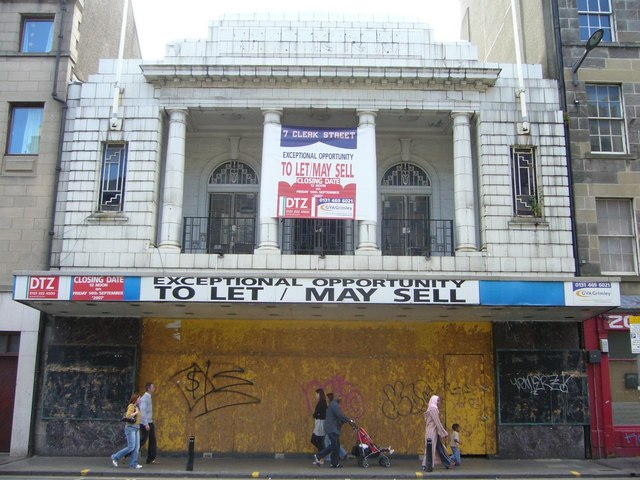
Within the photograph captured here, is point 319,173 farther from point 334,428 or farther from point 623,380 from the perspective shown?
point 623,380

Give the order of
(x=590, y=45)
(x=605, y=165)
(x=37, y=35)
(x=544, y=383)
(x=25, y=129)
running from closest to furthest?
(x=544, y=383)
(x=590, y=45)
(x=605, y=165)
(x=25, y=129)
(x=37, y=35)

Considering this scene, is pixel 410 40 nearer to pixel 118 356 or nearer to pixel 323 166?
pixel 323 166

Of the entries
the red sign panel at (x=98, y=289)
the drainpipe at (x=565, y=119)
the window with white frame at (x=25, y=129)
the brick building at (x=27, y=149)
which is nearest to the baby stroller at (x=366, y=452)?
the red sign panel at (x=98, y=289)

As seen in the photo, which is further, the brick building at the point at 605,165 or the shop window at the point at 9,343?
the shop window at the point at 9,343

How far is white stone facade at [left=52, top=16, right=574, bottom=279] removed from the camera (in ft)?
55.1

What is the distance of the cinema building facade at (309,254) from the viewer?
16672mm

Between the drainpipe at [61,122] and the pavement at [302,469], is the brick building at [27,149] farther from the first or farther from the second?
the pavement at [302,469]

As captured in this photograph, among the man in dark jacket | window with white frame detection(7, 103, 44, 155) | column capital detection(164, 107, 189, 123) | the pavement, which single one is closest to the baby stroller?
the pavement

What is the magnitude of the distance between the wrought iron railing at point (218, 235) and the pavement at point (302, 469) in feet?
18.6

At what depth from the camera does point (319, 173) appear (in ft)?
56.4

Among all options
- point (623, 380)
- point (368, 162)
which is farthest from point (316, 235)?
point (623, 380)

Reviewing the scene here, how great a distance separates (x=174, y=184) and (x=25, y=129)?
16.1 feet

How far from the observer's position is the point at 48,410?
16.5 meters

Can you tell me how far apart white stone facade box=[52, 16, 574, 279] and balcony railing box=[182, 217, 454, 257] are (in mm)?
433
